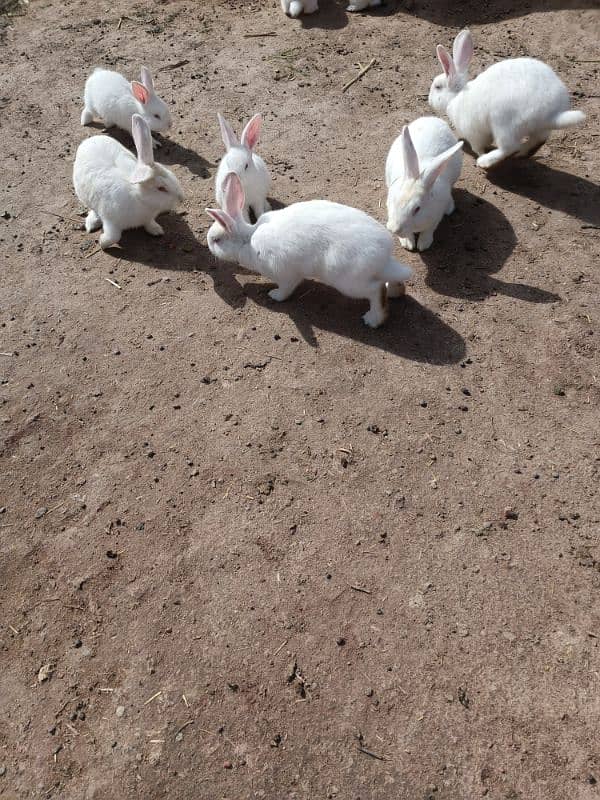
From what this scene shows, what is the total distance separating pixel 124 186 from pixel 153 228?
42cm

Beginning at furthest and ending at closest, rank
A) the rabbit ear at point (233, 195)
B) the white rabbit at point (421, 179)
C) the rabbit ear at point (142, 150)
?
1. the rabbit ear at point (142, 150)
2. the rabbit ear at point (233, 195)
3. the white rabbit at point (421, 179)

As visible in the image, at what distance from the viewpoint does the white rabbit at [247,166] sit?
5109 millimetres

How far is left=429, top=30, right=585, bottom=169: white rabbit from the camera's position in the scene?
5027mm

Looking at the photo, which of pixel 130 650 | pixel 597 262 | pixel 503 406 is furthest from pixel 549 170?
pixel 130 650

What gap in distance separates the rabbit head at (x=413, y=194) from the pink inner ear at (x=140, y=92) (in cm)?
291

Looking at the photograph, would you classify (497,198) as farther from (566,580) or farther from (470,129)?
(566,580)

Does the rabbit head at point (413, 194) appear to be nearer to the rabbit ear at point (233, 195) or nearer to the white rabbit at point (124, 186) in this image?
the rabbit ear at point (233, 195)

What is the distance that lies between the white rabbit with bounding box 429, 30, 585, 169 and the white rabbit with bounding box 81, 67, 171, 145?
281cm

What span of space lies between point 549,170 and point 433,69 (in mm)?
2339

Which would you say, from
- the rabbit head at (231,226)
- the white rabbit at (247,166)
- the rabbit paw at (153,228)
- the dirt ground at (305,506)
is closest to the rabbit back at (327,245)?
the rabbit head at (231,226)

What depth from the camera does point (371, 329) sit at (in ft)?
14.6

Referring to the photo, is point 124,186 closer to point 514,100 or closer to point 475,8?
point 514,100

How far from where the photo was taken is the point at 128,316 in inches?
190

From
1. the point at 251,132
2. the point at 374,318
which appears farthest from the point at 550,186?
the point at 251,132
